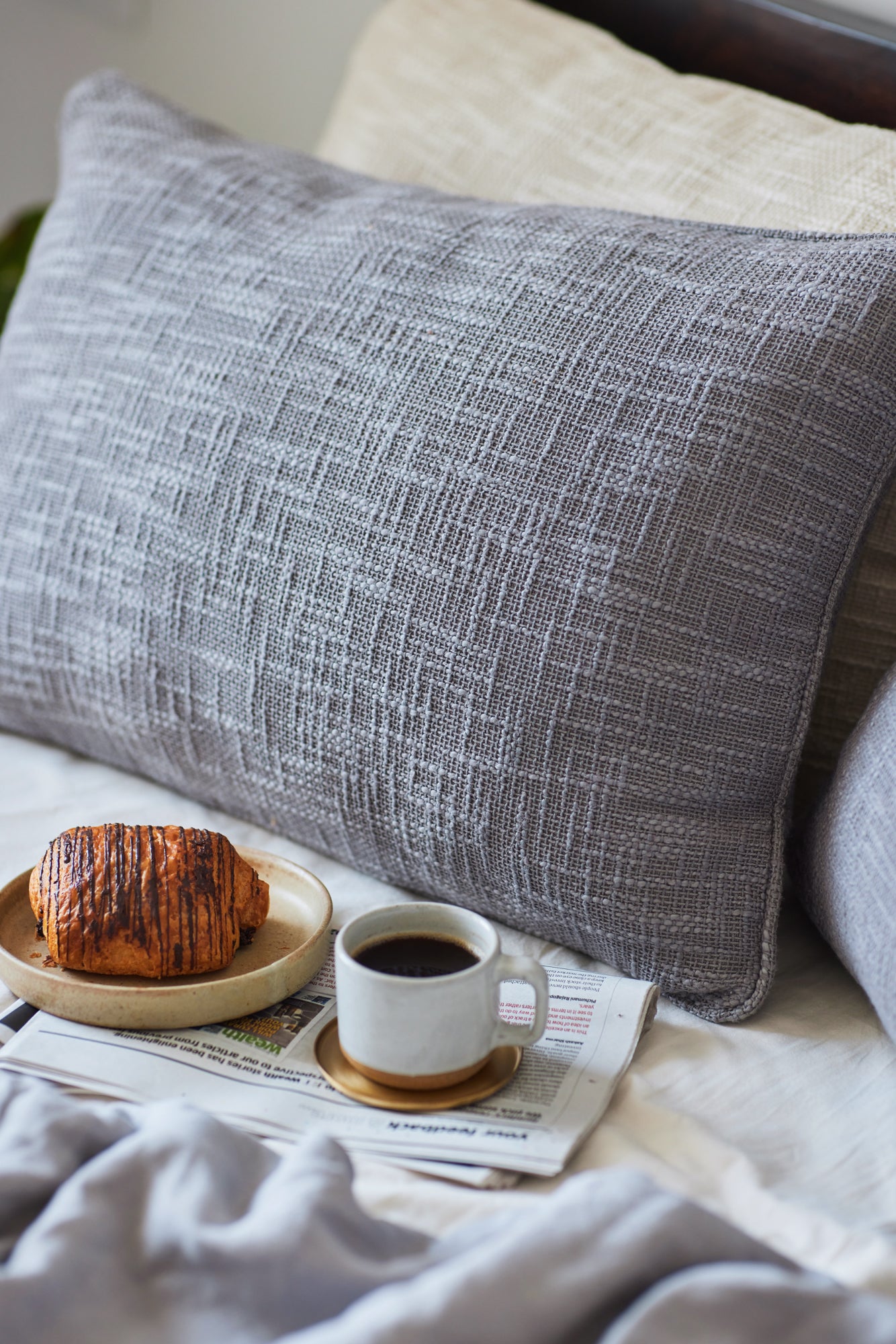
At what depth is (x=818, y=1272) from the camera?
1.57ft

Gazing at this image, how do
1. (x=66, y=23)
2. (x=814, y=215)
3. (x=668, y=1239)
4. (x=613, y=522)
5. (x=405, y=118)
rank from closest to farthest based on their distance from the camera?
(x=668, y=1239)
(x=613, y=522)
(x=814, y=215)
(x=405, y=118)
(x=66, y=23)

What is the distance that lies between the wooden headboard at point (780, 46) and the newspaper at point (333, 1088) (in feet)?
2.36

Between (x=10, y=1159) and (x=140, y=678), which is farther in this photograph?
(x=140, y=678)

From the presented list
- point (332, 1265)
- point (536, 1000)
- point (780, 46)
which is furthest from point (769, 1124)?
point (780, 46)

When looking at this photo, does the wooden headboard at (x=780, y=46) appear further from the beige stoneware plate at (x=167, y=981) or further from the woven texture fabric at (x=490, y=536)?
the beige stoneware plate at (x=167, y=981)

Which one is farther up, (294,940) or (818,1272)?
(818,1272)

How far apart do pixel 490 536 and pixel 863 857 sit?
0.26 meters

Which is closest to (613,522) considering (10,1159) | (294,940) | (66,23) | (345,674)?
(345,674)

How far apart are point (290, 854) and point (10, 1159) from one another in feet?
1.13

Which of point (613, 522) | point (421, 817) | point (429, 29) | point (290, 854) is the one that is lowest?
point (290, 854)

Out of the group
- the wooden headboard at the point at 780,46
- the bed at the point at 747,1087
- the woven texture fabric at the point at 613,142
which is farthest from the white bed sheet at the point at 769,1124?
the wooden headboard at the point at 780,46

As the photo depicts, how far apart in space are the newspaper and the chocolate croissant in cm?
4

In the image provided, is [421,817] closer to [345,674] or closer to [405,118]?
[345,674]

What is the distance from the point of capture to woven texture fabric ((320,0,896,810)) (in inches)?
29.9
